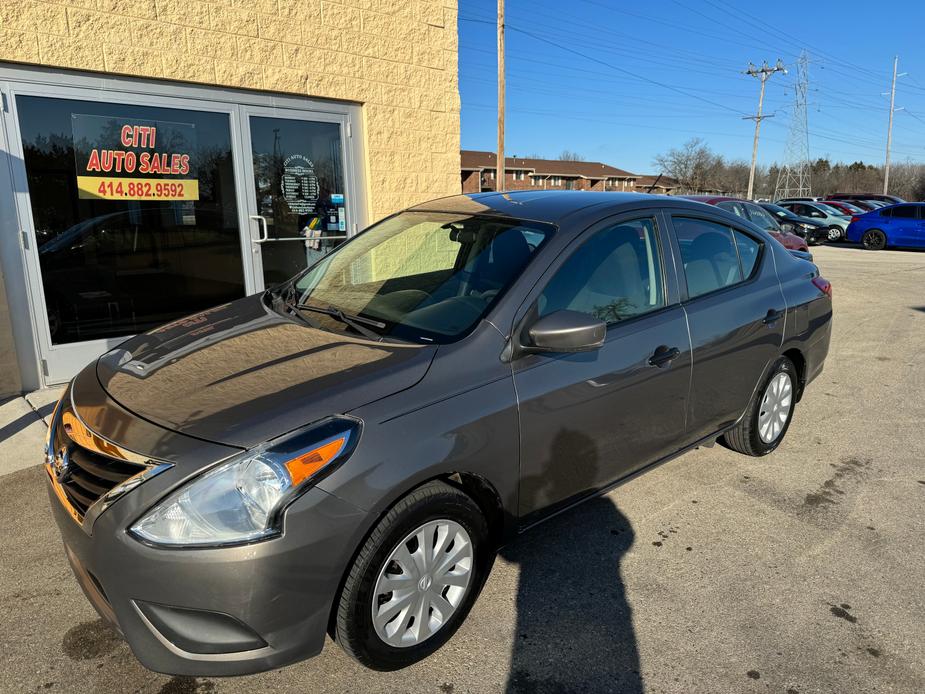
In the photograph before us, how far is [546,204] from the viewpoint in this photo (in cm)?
334

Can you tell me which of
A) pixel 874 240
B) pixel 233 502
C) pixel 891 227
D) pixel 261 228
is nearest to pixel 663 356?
pixel 233 502

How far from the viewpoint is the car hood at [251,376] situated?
7.10ft

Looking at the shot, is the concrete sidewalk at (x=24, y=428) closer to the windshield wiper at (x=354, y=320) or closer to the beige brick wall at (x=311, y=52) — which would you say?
the windshield wiper at (x=354, y=320)

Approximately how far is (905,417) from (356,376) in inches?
193

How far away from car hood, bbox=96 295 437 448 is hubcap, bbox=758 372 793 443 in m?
2.65

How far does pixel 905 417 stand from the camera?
5.25 m

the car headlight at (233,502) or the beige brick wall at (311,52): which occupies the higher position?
the beige brick wall at (311,52)

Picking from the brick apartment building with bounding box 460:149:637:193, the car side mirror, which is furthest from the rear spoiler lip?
the brick apartment building with bounding box 460:149:637:193

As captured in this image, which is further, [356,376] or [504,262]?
[504,262]

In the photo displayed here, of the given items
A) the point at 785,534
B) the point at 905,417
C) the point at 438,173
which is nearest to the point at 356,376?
the point at 785,534

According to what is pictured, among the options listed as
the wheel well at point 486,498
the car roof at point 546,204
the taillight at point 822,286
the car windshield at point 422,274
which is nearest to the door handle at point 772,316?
the taillight at point 822,286

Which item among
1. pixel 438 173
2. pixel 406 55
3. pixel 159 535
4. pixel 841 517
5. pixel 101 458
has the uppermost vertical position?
pixel 406 55

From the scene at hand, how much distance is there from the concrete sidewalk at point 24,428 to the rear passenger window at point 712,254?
4146mm

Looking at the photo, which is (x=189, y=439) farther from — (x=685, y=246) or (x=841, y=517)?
(x=841, y=517)
